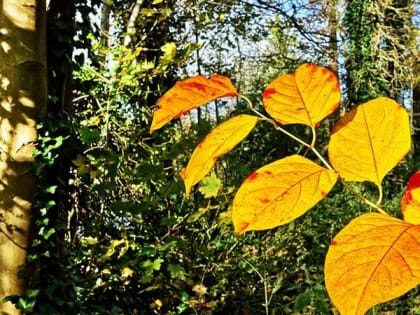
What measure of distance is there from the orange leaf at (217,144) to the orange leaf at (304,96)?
0.06 ft

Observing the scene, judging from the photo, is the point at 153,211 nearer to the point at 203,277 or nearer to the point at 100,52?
the point at 203,277

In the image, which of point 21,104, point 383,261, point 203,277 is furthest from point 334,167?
point 203,277

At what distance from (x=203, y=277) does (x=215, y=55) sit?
4595 millimetres

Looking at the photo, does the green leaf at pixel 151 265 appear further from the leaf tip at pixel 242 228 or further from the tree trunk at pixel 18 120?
the leaf tip at pixel 242 228

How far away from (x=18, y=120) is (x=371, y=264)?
83.4 inches

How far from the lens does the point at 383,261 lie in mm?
247

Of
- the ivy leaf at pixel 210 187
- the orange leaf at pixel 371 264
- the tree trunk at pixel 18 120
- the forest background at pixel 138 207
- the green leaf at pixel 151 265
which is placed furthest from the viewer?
the green leaf at pixel 151 265

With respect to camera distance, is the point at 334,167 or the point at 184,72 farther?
the point at 184,72

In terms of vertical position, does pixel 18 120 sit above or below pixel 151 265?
above

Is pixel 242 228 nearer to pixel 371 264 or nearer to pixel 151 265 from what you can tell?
pixel 371 264

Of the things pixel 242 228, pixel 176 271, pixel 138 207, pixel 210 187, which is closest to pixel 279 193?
pixel 242 228

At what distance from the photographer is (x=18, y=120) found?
2201 mm

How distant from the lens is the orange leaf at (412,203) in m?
0.28

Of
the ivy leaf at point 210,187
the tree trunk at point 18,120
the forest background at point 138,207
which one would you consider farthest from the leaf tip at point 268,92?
the ivy leaf at point 210,187
